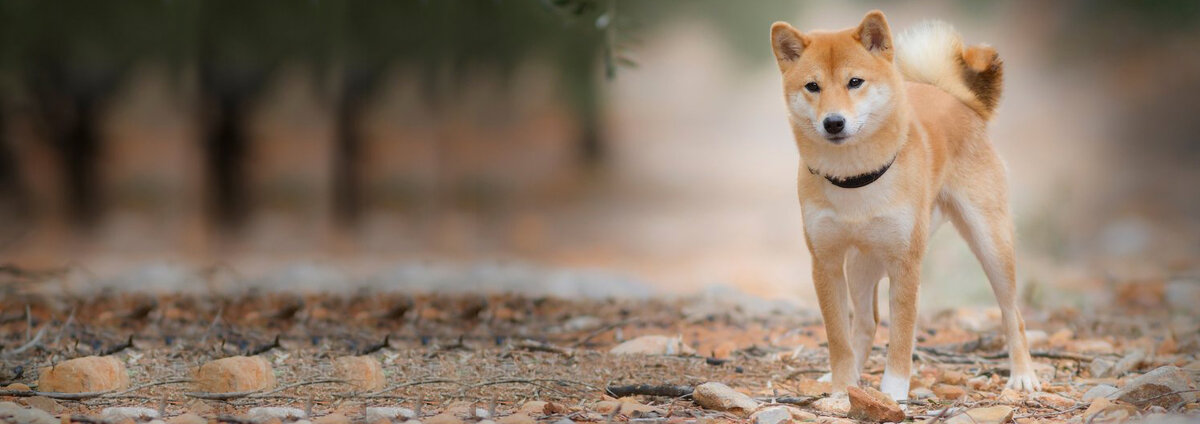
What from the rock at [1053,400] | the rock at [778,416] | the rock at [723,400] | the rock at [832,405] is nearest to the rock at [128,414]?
the rock at [723,400]

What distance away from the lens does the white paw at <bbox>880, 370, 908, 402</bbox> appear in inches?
129

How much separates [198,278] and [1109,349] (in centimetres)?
447

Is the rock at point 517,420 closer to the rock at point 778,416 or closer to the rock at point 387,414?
the rock at point 387,414

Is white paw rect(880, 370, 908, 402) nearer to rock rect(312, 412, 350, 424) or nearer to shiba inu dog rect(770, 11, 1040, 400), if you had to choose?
shiba inu dog rect(770, 11, 1040, 400)

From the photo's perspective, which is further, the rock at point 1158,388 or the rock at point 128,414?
the rock at point 1158,388

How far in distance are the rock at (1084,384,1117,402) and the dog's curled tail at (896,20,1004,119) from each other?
1139mm

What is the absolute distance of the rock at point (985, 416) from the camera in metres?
2.82

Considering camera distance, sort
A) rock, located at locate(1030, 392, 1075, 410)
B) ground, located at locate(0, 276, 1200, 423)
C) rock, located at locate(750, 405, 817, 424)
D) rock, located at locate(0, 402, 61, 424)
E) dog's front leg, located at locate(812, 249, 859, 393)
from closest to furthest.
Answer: rock, located at locate(0, 402, 61, 424)
rock, located at locate(750, 405, 817, 424)
ground, located at locate(0, 276, 1200, 423)
rock, located at locate(1030, 392, 1075, 410)
dog's front leg, located at locate(812, 249, 859, 393)

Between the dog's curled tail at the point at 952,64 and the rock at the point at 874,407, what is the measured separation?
1490mm

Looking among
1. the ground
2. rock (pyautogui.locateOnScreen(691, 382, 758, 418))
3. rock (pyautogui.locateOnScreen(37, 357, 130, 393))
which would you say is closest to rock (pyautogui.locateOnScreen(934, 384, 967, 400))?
the ground

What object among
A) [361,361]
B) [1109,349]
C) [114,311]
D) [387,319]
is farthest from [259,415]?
[1109,349]

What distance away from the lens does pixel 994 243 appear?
12.1 ft

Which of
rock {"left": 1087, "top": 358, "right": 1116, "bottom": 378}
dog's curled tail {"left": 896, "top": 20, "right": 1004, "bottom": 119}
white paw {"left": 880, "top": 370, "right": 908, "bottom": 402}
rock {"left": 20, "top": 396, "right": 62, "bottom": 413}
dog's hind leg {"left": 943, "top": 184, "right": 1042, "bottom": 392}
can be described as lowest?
rock {"left": 20, "top": 396, "right": 62, "bottom": 413}

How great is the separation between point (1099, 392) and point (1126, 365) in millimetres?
681
